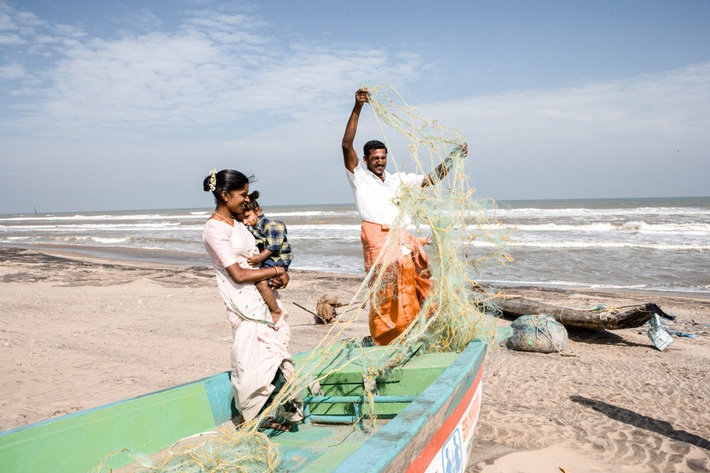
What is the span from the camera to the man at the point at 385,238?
3498 millimetres

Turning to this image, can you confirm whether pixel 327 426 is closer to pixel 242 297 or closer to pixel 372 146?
pixel 242 297

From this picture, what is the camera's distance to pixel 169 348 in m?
6.35

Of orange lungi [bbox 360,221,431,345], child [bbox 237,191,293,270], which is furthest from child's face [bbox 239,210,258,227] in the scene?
orange lungi [bbox 360,221,431,345]

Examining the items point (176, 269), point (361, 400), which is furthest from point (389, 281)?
point (176, 269)

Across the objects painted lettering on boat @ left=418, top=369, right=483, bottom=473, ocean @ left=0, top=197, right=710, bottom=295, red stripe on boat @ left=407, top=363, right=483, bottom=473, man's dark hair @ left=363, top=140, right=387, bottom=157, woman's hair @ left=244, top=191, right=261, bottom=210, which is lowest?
ocean @ left=0, top=197, right=710, bottom=295

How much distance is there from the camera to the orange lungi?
3.54 m

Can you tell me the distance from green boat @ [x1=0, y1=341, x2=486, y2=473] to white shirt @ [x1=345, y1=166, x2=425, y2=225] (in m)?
1.02

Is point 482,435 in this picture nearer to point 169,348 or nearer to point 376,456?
point 376,456

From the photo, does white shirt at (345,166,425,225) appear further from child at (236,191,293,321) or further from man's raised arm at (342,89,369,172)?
child at (236,191,293,321)

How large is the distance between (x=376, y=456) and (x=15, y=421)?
362cm

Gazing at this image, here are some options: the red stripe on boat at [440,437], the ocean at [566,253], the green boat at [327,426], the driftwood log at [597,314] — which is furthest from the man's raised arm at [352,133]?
the driftwood log at [597,314]

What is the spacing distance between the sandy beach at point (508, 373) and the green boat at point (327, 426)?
0.81 meters

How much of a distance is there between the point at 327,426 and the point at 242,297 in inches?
44.4

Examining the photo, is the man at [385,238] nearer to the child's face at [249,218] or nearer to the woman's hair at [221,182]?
the child's face at [249,218]
